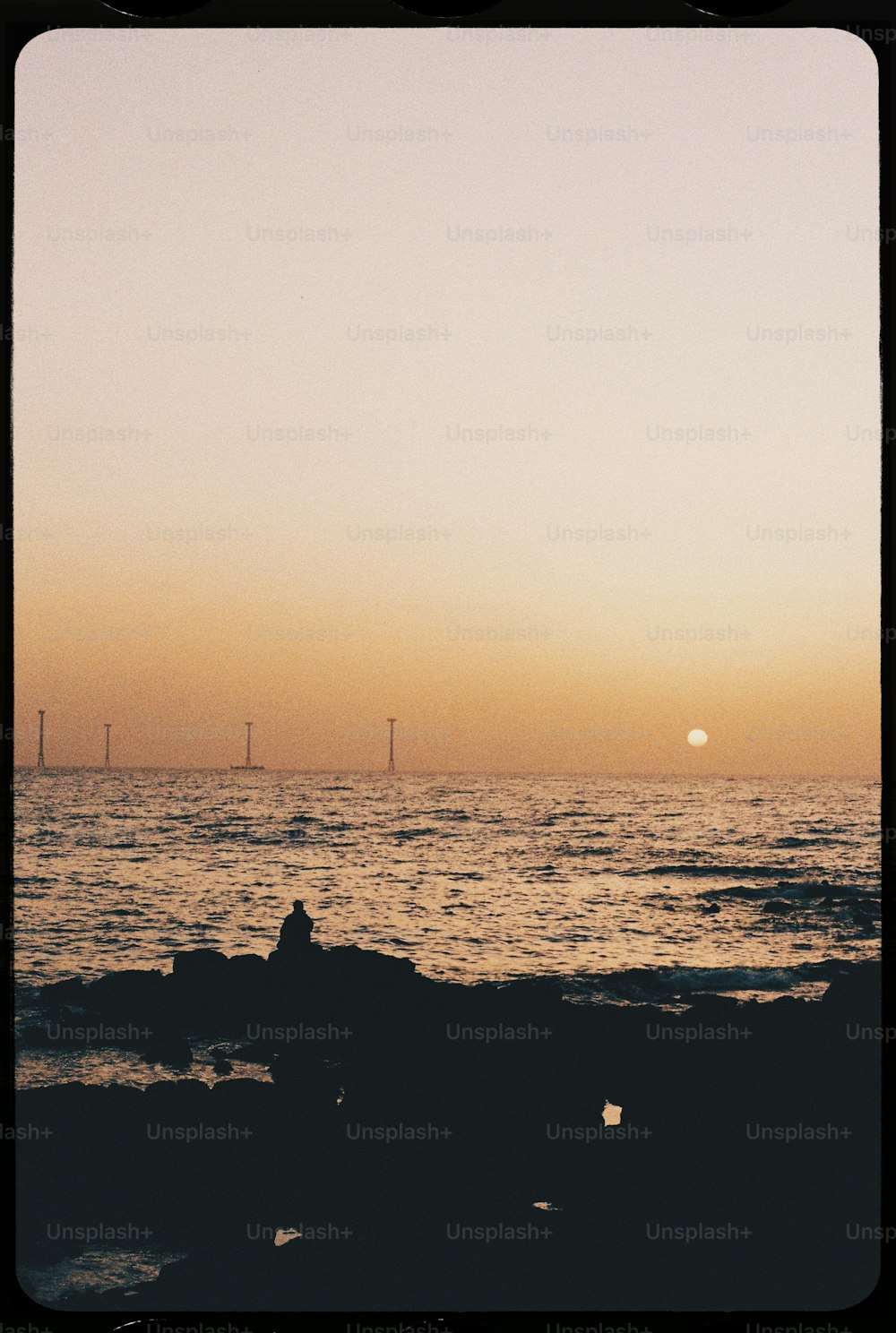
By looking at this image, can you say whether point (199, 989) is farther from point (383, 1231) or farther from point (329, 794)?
point (329, 794)

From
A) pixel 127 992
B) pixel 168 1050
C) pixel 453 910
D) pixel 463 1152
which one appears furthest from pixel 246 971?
pixel 453 910

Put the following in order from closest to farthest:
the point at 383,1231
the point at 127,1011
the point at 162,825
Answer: the point at 383,1231, the point at 127,1011, the point at 162,825

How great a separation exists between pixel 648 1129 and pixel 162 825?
3943cm

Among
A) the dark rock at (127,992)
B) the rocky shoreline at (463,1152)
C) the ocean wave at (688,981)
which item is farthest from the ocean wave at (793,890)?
the dark rock at (127,992)

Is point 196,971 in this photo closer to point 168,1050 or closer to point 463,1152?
point 168,1050

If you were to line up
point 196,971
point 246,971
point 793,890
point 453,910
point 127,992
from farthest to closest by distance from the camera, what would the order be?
point 453,910 → point 793,890 → point 196,971 → point 127,992 → point 246,971

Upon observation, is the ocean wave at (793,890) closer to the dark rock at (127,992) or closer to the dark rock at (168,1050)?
the dark rock at (127,992)

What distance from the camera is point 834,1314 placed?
3.64m

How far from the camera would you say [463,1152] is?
1947cm

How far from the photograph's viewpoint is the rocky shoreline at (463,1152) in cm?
1520

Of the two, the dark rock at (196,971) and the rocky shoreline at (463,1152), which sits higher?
the dark rock at (196,971)

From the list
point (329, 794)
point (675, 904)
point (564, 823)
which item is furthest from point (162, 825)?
point (675, 904)

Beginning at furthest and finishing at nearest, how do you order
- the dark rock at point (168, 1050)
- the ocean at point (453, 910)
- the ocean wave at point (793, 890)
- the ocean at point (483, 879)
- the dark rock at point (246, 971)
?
1. the ocean wave at point (793, 890)
2. the ocean at point (483, 879)
3. the dark rock at point (168, 1050)
4. the dark rock at point (246, 971)
5. the ocean at point (453, 910)

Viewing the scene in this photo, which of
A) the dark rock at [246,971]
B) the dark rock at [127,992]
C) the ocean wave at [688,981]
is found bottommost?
the ocean wave at [688,981]
